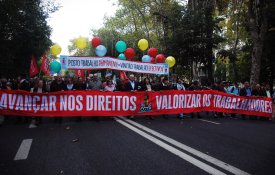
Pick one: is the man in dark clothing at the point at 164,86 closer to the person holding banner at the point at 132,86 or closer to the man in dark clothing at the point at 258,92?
the person holding banner at the point at 132,86

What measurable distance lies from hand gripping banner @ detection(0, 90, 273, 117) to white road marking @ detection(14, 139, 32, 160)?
3438 mm

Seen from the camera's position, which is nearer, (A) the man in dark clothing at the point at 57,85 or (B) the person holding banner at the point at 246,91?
(A) the man in dark clothing at the point at 57,85

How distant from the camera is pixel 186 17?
22.0 m

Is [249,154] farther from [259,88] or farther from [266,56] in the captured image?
[266,56]

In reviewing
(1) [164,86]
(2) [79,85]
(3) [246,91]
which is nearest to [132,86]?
(1) [164,86]

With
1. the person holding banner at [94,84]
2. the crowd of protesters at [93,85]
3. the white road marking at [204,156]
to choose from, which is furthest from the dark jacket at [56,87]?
the white road marking at [204,156]

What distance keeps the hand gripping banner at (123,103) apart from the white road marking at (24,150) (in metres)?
3.44

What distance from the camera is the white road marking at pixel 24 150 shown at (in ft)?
18.9

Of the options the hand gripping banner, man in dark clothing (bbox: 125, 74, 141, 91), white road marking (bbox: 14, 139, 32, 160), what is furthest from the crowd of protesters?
white road marking (bbox: 14, 139, 32, 160)

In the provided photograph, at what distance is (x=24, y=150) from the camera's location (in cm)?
633

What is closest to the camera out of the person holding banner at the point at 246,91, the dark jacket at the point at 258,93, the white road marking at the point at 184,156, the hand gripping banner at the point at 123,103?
the white road marking at the point at 184,156

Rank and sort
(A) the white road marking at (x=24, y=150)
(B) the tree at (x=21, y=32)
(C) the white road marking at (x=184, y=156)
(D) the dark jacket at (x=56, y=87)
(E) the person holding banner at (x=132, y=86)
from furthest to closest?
1. (B) the tree at (x=21, y=32)
2. (E) the person holding banner at (x=132, y=86)
3. (D) the dark jacket at (x=56, y=87)
4. (A) the white road marking at (x=24, y=150)
5. (C) the white road marking at (x=184, y=156)

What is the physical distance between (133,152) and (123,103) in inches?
223

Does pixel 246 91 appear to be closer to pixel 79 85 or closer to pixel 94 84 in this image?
pixel 94 84
